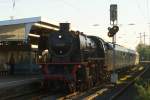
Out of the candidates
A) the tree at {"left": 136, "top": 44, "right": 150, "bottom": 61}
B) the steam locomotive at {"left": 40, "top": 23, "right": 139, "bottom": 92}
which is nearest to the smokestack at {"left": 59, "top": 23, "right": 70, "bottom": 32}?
the steam locomotive at {"left": 40, "top": 23, "right": 139, "bottom": 92}

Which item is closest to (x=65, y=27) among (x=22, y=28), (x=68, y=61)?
(x=68, y=61)

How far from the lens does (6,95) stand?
72.5 ft

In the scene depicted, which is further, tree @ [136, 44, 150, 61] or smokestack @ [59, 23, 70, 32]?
tree @ [136, 44, 150, 61]

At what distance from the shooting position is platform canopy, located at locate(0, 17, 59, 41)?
3119cm

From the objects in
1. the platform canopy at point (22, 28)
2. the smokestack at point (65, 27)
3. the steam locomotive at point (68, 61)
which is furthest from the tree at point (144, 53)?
the smokestack at point (65, 27)

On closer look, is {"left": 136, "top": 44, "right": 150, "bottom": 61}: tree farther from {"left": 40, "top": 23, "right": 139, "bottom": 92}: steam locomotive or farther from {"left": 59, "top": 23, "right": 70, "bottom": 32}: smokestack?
{"left": 59, "top": 23, "right": 70, "bottom": 32}: smokestack

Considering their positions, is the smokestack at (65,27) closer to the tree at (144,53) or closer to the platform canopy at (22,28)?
the platform canopy at (22,28)

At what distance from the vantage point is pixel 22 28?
108 feet

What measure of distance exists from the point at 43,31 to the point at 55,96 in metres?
12.7

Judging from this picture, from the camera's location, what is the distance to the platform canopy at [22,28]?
31.2m

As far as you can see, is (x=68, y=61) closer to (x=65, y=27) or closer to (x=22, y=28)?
(x=65, y=27)

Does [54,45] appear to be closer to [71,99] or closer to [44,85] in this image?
[44,85]

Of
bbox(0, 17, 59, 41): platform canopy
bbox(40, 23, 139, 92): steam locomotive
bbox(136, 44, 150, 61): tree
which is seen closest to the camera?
bbox(40, 23, 139, 92): steam locomotive

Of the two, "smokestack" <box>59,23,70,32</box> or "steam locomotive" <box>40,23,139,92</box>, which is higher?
"smokestack" <box>59,23,70,32</box>
